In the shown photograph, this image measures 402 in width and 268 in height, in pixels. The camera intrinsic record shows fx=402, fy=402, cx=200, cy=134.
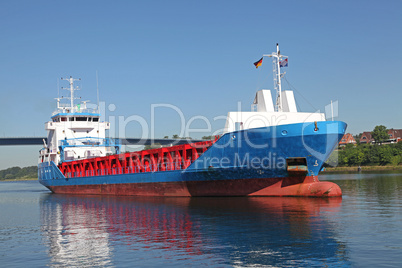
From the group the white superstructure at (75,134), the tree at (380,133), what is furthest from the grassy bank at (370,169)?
the white superstructure at (75,134)

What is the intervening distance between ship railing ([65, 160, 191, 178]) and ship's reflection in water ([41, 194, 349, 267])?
5040 mm

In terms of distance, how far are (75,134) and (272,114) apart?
2677 centimetres

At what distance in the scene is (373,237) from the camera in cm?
1313

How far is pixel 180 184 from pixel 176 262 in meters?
16.3

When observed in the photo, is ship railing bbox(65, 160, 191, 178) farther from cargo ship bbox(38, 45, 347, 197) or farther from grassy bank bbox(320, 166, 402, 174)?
grassy bank bbox(320, 166, 402, 174)

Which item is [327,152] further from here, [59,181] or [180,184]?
[59,181]

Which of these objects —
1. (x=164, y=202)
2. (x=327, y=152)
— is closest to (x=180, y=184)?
(x=164, y=202)

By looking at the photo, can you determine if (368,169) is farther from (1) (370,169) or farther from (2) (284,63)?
(2) (284,63)

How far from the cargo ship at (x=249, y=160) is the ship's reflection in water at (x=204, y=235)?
158 centimetres

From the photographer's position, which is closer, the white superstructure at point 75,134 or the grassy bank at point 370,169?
the white superstructure at point 75,134

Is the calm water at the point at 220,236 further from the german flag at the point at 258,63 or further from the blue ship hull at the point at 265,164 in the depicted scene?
the german flag at the point at 258,63

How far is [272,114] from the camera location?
26.1m

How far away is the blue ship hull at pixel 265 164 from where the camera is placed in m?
22.8

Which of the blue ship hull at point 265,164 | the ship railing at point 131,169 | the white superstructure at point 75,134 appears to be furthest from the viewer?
the white superstructure at point 75,134
